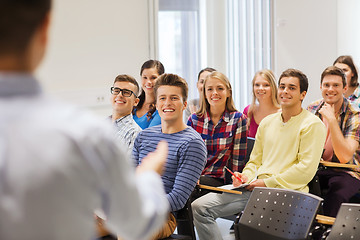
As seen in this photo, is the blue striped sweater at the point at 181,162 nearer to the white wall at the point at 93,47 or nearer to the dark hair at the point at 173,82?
the dark hair at the point at 173,82

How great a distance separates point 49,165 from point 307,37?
20.5 feet

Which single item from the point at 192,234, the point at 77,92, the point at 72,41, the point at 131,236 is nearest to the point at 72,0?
the point at 72,41

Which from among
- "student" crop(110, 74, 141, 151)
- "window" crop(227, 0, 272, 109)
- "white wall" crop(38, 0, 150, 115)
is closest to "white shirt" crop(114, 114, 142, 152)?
"student" crop(110, 74, 141, 151)

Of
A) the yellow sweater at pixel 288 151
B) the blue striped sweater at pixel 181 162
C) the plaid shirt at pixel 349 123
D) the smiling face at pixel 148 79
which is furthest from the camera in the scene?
the smiling face at pixel 148 79

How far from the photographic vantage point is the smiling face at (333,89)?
3834mm

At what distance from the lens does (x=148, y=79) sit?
4.31 m

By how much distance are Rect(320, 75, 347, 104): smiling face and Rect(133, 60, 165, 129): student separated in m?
1.26

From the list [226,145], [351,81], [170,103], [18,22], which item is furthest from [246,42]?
[18,22]

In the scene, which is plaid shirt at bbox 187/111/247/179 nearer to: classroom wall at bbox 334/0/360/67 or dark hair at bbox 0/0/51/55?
dark hair at bbox 0/0/51/55

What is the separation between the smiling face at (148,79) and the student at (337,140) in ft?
4.27

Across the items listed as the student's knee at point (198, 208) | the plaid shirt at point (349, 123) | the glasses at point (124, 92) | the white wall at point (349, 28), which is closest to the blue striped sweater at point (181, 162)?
the student's knee at point (198, 208)

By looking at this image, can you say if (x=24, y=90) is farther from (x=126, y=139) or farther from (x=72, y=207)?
(x=126, y=139)

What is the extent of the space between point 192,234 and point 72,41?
9.81ft

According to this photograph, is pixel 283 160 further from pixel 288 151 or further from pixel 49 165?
pixel 49 165
